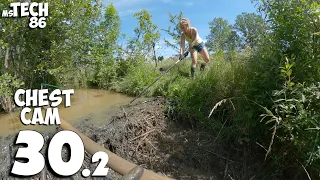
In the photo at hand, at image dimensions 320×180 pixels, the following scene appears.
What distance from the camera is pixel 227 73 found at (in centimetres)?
456

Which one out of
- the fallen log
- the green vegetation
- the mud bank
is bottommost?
the mud bank

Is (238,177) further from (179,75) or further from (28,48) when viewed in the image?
Result: (28,48)

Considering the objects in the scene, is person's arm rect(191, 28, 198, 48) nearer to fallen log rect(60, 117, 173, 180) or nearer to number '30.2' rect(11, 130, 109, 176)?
fallen log rect(60, 117, 173, 180)

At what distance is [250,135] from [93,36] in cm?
568

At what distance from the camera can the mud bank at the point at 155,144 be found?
422 centimetres

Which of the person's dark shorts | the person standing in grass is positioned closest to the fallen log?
the person standing in grass

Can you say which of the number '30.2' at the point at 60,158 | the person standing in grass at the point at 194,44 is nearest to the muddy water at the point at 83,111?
the number '30.2' at the point at 60,158

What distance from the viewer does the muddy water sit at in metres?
5.04

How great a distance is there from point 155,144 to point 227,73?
1.62m

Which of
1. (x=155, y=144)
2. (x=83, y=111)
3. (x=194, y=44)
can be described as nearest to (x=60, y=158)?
(x=155, y=144)

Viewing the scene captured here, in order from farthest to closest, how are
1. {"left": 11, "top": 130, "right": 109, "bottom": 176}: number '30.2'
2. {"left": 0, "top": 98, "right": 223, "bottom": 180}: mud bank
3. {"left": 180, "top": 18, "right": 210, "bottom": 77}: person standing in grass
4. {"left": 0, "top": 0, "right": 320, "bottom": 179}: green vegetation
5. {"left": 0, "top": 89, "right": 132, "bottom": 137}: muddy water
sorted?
1. {"left": 180, "top": 18, "right": 210, "bottom": 77}: person standing in grass
2. {"left": 0, "top": 89, "right": 132, "bottom": 137}: muddy water
3. {"left": 0, "top": 98, "right": 223, "bottom": 180}: mud bank
4. {"left": 0, "top": 0, "right": 320, "bottom": 179}: green vegetation
5. {"left": 11, "top": 130, "right": 109, "bottom": 176}: number '30.2'

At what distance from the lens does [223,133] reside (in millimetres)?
4328

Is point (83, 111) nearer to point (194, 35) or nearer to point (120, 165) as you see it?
point (194, 35)

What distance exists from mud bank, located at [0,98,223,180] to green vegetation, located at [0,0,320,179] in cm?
27
